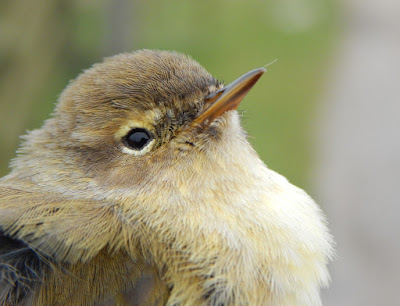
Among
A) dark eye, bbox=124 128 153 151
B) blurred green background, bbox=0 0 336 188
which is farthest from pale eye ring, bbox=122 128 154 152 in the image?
blurred green background, bbox=0 0 336 188

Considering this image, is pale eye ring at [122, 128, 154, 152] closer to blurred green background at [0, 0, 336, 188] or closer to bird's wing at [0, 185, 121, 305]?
bird's wing at [0, 185, 121, 305]

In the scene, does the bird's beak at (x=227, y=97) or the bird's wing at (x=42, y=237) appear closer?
the bird's wing at (x=42, y=237)

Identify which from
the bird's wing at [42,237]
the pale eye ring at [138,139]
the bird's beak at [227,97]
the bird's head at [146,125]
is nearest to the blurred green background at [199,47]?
the bird's head at [146,125]

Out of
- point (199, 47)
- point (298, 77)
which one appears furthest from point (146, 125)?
point (298, 77)

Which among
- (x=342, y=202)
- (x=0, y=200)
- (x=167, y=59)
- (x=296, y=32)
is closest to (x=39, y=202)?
(x=0, y=200)

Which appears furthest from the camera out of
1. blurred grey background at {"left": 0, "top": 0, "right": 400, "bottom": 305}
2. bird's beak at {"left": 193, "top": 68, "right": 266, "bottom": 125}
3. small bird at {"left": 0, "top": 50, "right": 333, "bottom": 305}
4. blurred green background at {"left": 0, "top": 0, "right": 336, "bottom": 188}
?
blurred green background at {"left": 0, "top": 0, "right": 336, "bottom": 188}

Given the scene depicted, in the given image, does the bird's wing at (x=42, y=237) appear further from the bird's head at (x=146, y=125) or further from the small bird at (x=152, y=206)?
the bird's head at (x=146, y=125)

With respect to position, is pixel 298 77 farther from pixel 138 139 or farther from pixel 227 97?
pixel 138 139
